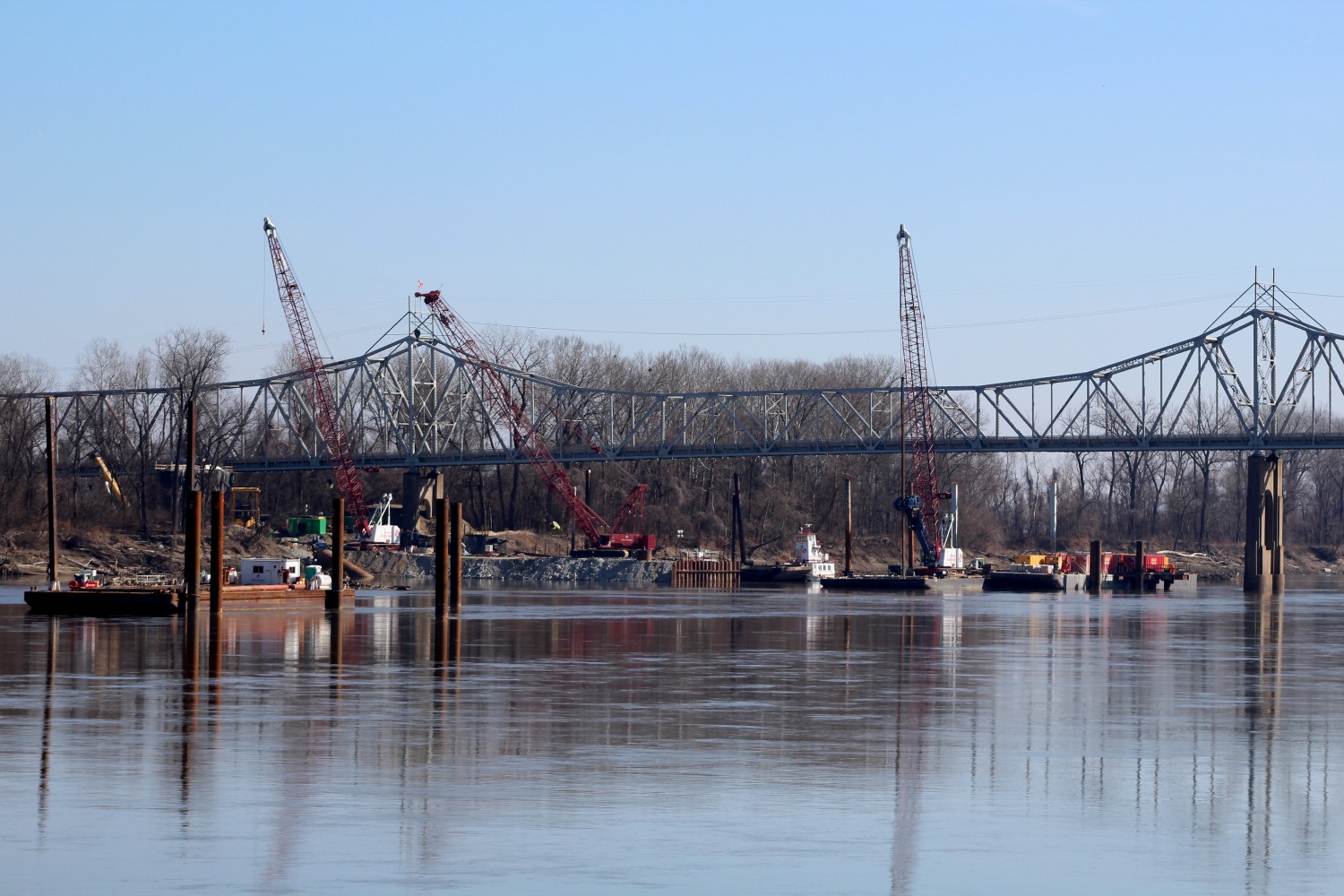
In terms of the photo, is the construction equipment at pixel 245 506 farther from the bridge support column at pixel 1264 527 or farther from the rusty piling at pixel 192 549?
the rusty piling at pixel 192 549

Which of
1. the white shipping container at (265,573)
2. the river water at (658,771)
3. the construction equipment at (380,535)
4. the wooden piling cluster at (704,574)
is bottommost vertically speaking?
the wooden piling cluster at (704,574)

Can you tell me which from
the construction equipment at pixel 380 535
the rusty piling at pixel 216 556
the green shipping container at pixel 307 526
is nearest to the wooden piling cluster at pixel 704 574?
the construction equipment at pixel 380 535

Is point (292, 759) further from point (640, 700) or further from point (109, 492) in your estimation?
point (109, 492)

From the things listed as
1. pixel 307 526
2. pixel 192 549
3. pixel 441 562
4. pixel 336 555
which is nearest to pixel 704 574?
pixel 307 526

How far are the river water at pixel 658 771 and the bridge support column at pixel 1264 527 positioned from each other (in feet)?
330

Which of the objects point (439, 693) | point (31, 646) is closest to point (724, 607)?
point (31, 646)

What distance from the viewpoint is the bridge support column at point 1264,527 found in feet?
463

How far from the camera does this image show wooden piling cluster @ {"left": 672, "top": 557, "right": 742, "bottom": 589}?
5551 inches

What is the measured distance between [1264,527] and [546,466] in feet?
212

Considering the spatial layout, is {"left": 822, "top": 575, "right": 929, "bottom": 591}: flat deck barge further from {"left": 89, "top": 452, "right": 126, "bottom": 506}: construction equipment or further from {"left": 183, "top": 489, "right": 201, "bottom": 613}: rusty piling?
{"left": 183, "top": 489, "right": 201, "bottom": 613}: rusty piling

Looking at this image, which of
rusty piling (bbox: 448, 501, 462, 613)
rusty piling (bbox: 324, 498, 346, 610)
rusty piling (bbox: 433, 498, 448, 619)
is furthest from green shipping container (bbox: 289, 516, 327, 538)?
rusty piling (bbox: 433, 498, 448, 619)

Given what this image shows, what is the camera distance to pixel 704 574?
470ft

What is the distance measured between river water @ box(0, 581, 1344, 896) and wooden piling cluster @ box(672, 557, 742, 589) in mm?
95584

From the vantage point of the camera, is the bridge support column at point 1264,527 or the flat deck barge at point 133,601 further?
the bridge support column at point 1264,527
